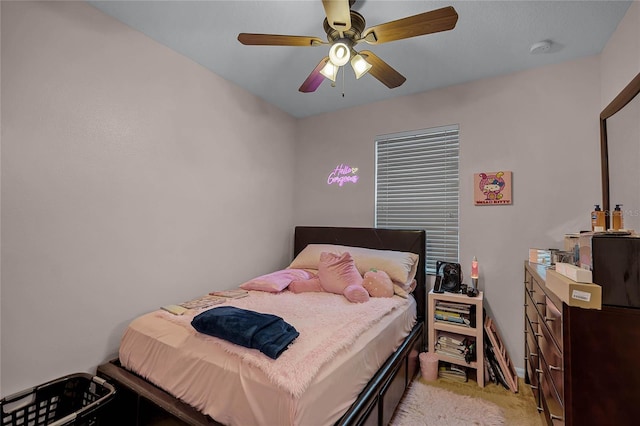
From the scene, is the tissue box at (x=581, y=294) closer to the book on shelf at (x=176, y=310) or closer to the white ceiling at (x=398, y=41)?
the white ceiling at (x=398, y=41)

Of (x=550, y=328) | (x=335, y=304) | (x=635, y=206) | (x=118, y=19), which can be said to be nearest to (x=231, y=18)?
(x=118, y=19)

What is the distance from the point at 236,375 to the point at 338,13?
5.65 feet

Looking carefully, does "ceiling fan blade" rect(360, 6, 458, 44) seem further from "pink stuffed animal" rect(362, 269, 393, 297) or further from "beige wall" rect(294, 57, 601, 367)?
"pink stuffed animal" rect(362, 269, 393, 297)

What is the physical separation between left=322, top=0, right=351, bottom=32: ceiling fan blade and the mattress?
1604 millimetres

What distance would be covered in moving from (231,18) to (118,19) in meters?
0.78

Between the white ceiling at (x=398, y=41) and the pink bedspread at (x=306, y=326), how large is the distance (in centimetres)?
193

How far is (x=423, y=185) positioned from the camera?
9.78 feet

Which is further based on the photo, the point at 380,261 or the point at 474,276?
the point at 380,261

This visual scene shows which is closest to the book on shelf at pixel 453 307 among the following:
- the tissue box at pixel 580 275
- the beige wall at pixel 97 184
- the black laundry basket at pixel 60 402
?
the tissue box at pixel 580 275

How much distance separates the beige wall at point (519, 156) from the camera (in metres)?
2.29

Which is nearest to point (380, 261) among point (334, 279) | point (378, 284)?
point (378, 284)

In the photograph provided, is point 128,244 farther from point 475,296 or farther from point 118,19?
point 475,296

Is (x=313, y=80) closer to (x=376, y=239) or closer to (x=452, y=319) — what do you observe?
(x=376, y=239)

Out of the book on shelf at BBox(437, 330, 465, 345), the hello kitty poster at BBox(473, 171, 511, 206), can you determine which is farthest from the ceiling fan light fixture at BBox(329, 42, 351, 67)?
the book on shelf at BBox(437, 330, 465, 345)
